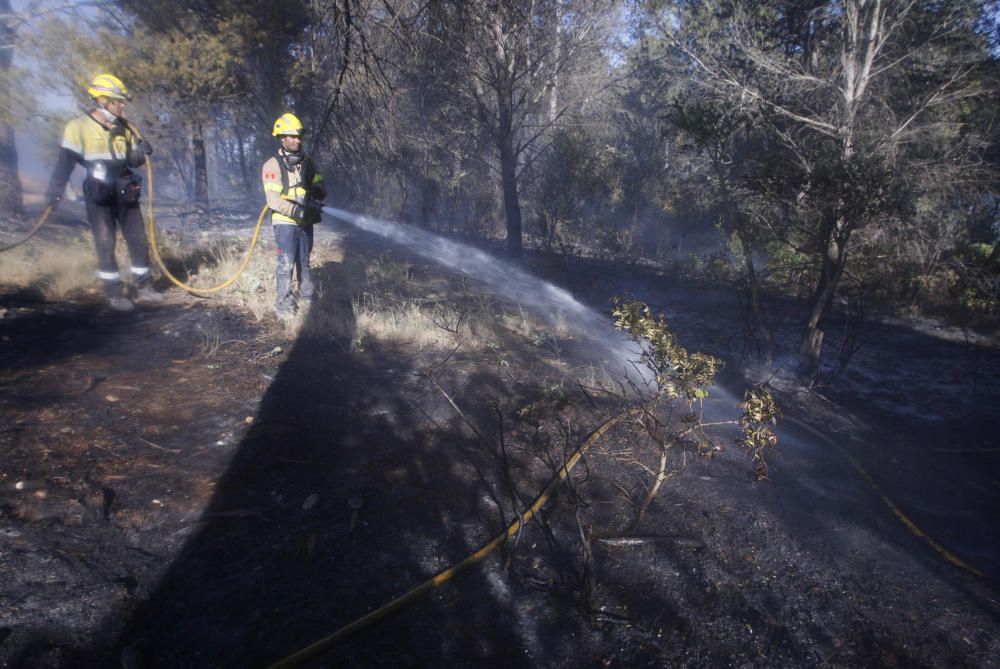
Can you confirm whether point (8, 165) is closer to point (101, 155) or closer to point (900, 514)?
point (101, 155)

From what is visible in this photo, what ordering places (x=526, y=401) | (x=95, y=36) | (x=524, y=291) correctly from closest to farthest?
(x=526, y=401)
(x=524, y=291)
(x=95, y=36)

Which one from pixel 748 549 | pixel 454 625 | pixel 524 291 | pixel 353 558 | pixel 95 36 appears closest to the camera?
pixel 454 625

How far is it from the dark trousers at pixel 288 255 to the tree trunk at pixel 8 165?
907 centimetres

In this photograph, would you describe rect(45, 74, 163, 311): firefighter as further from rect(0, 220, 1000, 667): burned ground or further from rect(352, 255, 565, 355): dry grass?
rect(352, 255, 565, 355): dry grass

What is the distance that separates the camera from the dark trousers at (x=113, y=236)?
5.31 meters

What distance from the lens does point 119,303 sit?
554 cm

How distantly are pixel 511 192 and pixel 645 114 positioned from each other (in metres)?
Answer: 8.59

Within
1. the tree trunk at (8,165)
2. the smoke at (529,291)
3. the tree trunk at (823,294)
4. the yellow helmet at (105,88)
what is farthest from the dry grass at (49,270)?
the tree trunk at (823,294)

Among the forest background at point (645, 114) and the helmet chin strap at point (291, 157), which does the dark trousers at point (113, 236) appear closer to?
the helmet chin strap at point (291, 157)

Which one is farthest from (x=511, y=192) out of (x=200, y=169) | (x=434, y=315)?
(x=200, y=169)

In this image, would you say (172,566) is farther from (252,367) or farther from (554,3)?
(554,3)

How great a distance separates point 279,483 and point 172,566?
0.76m

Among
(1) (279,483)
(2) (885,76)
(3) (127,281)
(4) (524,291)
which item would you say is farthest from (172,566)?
(2) (885,76)

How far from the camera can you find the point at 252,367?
4.56 m
